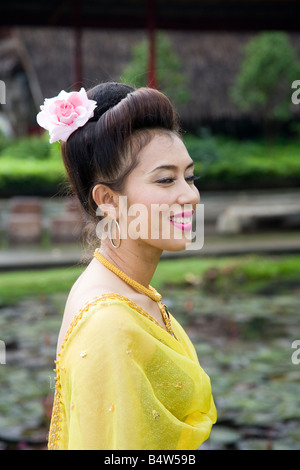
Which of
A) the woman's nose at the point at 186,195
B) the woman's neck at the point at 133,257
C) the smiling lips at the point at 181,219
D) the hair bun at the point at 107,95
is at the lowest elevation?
the woman's neck at the point at 133,257

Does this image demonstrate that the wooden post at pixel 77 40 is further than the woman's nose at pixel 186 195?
Yes

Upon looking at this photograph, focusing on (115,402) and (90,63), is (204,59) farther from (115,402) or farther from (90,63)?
(115,402)

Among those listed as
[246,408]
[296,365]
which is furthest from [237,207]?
[246,408]

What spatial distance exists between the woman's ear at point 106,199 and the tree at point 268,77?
12750 millimetres

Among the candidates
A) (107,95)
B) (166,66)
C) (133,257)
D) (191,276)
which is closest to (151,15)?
(191,276)

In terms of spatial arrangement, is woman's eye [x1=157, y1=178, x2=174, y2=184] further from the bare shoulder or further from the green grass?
the green grass

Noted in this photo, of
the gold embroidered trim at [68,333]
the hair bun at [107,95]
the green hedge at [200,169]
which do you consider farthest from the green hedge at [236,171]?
the gold embroidered trim at [68,333]

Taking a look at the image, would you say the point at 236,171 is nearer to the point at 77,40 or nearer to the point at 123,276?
the point at 77,40

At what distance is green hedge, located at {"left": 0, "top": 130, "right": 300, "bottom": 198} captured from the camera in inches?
395

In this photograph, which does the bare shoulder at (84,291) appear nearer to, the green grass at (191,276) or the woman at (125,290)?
the woman at (125,290)

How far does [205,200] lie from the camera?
10.3 meters

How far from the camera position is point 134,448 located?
3.71 ft

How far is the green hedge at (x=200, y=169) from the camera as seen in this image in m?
10.0

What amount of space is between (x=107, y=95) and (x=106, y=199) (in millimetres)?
206
